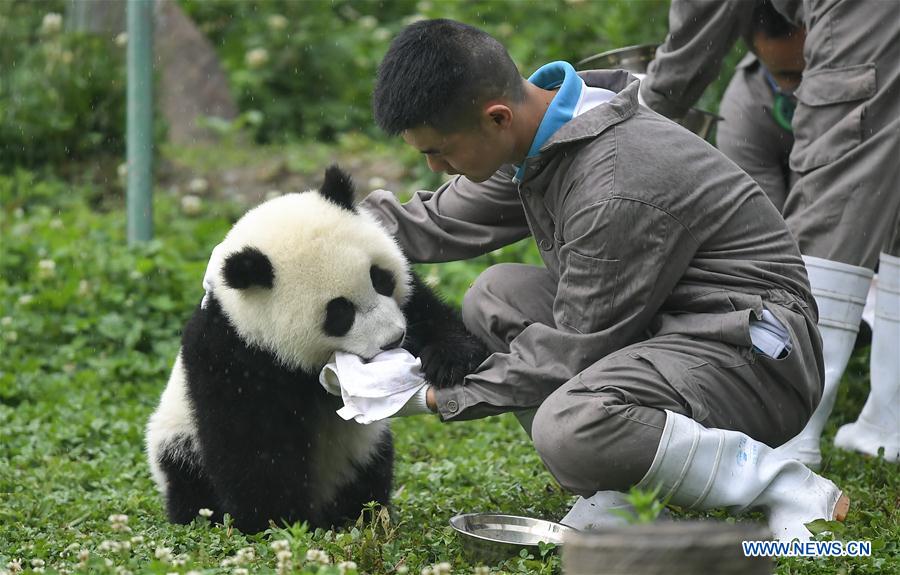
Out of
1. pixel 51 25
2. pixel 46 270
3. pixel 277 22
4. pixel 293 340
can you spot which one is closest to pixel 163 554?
pixel 293 340

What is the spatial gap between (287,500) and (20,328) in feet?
9.77

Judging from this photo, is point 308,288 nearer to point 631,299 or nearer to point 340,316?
point 340,316

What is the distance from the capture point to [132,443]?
4.90 meters

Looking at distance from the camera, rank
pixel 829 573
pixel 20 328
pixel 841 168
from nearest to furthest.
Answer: pixel 829 573, pixel 841 168, pixel 20 328

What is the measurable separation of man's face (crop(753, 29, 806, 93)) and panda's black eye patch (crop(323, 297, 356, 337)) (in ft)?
7.81

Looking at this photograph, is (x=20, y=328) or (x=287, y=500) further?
(x=20, y=328)

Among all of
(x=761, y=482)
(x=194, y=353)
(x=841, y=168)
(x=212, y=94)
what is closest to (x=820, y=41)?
(x=841, y=168)

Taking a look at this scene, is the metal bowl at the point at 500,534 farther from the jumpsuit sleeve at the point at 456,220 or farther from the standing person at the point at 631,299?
the jumpsuit sleeve at the point at 456,220

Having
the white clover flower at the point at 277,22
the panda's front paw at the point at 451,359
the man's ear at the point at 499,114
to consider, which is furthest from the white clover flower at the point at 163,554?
the white clover flower at the point at 277,22

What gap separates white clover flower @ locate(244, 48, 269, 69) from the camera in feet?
30.4

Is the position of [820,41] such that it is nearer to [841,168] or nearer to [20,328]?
[841,168]

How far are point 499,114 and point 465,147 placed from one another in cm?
13

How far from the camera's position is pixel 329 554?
9.89 feet

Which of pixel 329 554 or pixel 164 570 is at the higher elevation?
pixel 164 570
